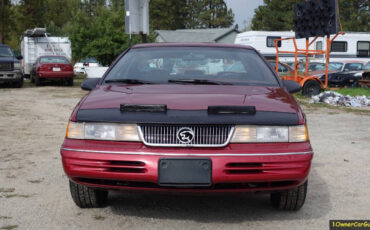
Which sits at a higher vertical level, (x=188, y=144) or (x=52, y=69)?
(x=52, y=69)

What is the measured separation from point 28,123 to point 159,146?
715 centimetres

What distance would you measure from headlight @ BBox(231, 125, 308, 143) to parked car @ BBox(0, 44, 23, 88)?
17872mm

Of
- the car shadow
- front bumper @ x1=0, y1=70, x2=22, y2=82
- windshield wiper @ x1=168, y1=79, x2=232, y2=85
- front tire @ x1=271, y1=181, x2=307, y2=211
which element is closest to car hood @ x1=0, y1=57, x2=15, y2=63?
front bumper @ x1=0, y1=70, x2=22, y2=82

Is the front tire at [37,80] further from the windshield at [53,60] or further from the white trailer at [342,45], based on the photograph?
the white trailer at [342,45]

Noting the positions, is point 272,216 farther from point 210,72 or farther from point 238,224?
point 210,72

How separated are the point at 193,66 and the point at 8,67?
16817 mm

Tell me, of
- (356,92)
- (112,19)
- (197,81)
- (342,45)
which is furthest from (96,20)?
(197,81)

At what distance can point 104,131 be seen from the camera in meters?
3.46

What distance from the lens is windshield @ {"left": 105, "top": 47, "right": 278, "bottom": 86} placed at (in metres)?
4.36

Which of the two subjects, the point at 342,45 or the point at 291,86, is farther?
the point at 342,45

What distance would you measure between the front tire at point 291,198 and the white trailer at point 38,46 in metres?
25.2

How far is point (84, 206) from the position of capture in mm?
4043

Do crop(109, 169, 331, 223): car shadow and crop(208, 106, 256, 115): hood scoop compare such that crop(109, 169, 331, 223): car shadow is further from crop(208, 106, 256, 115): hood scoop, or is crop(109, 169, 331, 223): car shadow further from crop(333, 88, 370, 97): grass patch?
crop(333, 88, 370, 97): grass patch

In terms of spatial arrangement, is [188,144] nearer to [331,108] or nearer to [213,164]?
[213,164]
